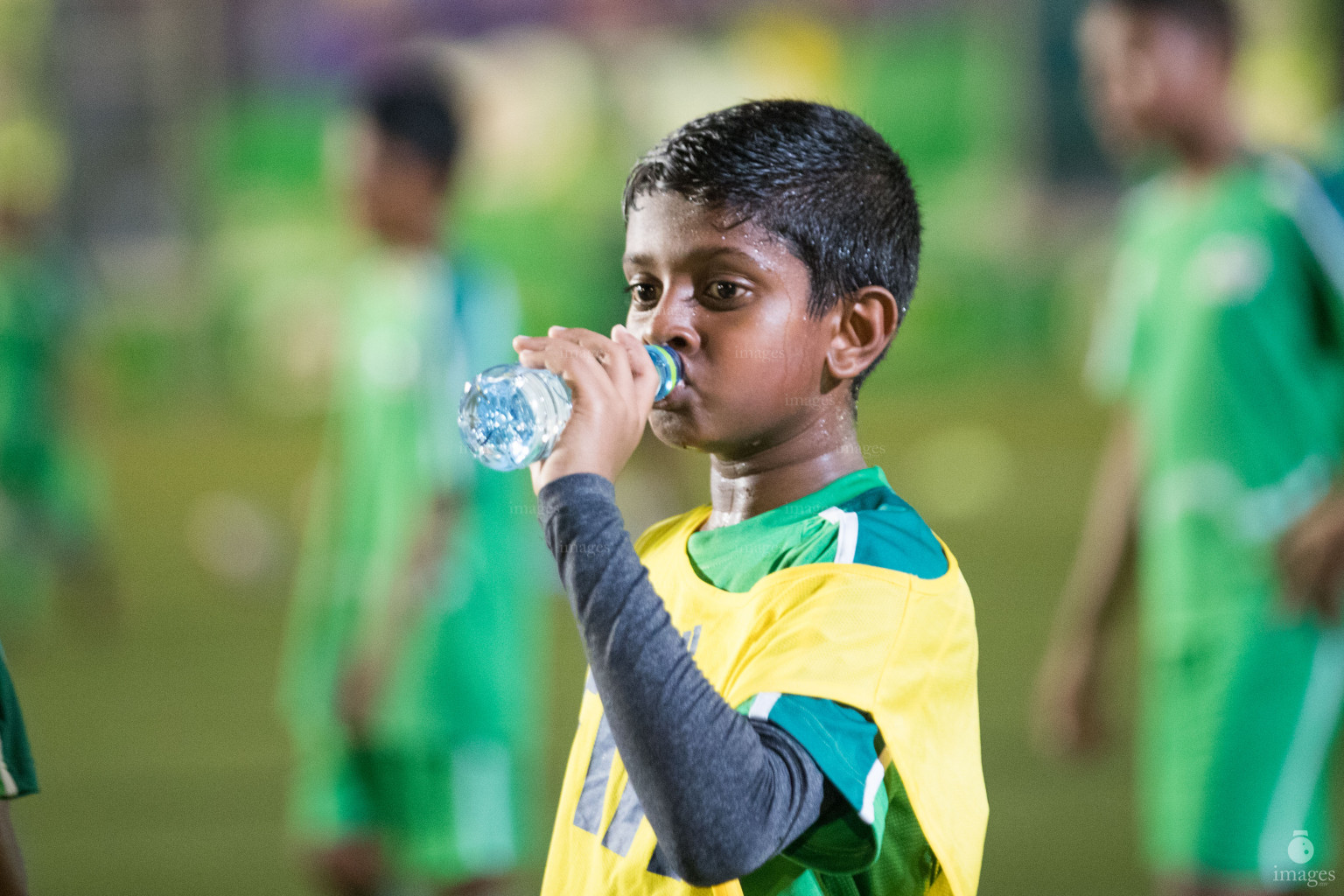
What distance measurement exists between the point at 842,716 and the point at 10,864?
659mm

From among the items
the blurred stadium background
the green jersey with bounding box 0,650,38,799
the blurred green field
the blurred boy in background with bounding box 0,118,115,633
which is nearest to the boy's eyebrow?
the blurred green field

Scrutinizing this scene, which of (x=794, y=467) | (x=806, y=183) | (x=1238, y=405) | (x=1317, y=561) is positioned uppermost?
(x=806, y=183)

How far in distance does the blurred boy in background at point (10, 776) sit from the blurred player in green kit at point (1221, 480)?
197cm

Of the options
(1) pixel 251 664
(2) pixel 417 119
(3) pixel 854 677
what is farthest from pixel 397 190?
(1) pixel 251 664

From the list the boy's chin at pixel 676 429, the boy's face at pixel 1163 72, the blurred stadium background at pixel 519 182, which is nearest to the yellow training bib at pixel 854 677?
the boy's chin at pixel 676 429

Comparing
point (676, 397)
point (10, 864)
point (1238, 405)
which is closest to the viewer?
point (10, 864)

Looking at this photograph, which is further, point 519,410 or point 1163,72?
point 1163,72

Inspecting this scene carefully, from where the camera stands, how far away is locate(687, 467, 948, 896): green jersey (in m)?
1.04

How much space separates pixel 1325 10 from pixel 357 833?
10082mm

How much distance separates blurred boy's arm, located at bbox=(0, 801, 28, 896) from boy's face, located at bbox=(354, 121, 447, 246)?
2.19m

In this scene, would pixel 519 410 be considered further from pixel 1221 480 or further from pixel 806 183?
pixel 1221 480

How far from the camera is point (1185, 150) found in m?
2.73

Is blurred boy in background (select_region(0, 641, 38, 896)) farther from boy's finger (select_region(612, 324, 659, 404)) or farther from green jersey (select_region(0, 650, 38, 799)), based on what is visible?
boy's finger (select_region(612, 324, 659, 404))

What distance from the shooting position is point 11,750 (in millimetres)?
1132
